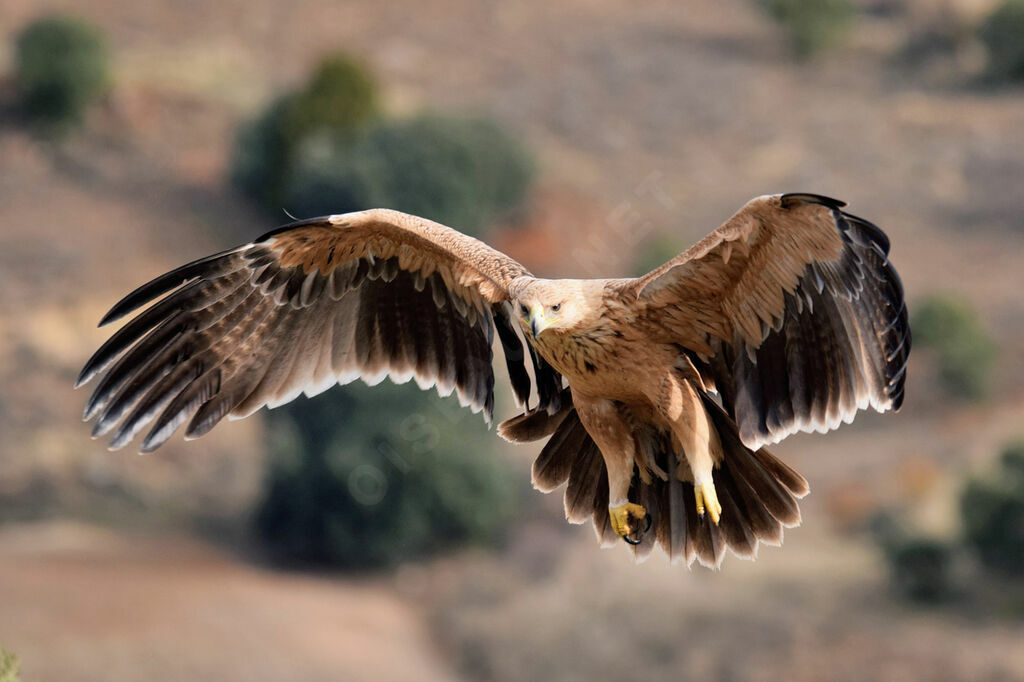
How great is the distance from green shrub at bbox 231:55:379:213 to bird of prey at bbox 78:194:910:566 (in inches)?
1058

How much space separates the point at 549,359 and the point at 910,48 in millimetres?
37934

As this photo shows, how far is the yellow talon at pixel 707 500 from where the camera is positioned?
6.52 m

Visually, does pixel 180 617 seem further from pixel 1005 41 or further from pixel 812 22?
pixel 1005 41

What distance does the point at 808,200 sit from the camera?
574cm

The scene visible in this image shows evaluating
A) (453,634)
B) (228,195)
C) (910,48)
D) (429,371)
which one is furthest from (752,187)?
(429,371)

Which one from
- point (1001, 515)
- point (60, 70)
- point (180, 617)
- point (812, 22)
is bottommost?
point (180, 617)

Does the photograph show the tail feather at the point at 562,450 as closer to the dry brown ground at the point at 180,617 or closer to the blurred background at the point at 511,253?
the dry brown ground at the point at 180,617

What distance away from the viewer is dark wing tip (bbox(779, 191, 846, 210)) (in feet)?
18.5

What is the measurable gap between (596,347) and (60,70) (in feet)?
105

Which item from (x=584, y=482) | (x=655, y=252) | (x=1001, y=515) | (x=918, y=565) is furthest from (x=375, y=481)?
(x=584, y=482)

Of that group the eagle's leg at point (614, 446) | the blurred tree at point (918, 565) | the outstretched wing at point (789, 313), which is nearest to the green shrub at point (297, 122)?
the blurred tree at point (918, 565)

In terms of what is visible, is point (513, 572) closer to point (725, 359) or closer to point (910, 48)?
point (725, 359)

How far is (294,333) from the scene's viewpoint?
762 cm

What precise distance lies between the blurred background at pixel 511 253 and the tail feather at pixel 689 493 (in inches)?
613
